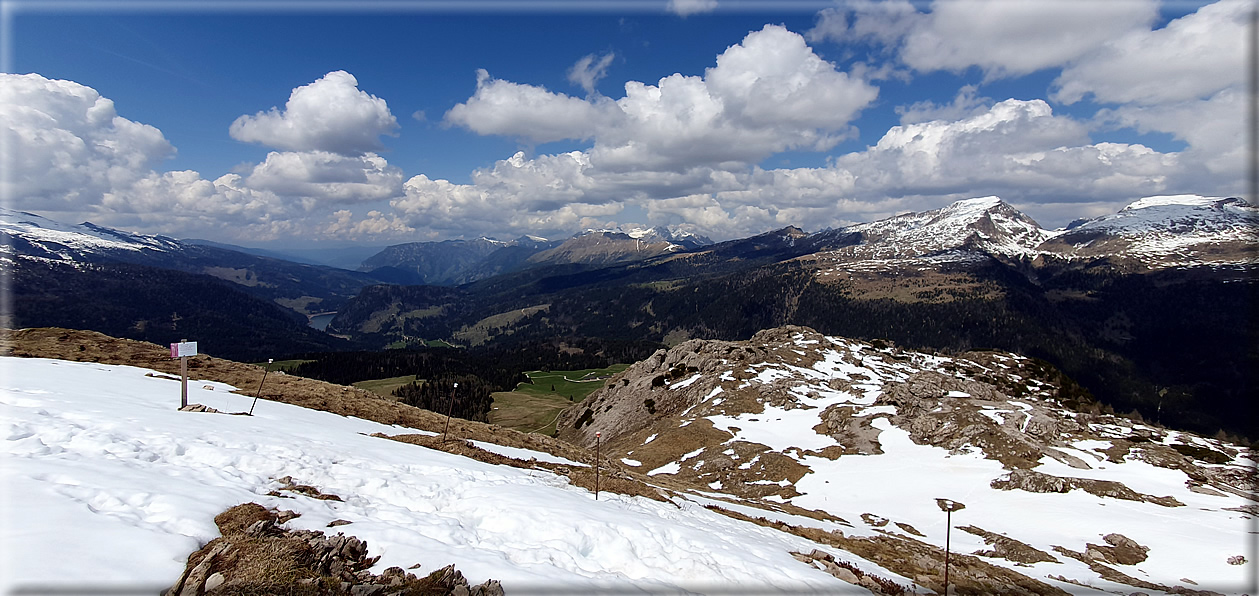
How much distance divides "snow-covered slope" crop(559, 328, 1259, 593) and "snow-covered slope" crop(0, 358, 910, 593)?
71.7ft

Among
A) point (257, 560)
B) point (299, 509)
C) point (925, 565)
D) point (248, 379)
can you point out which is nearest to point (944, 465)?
point (925, 565)

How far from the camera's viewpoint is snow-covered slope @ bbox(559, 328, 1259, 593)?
35.1 m

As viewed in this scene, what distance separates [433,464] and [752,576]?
14278 millimetres

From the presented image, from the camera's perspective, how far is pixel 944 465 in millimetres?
56281

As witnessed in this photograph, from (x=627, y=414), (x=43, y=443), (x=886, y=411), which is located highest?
(x=43, y=443)

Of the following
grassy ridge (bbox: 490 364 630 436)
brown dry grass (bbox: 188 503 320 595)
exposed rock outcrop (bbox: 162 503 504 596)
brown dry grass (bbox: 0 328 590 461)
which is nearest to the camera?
exposed rock outcrop (bbox: 162 503 504 596)

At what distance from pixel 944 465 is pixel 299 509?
6358 centimetres

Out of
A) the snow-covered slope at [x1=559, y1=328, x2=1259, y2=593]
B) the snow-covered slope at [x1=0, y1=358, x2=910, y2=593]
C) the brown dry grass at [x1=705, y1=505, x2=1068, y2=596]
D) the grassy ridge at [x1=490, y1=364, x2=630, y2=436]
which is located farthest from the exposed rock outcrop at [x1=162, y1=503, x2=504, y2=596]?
the grassy ridge at [x1=490, y1=364, x2=630, y2=436]

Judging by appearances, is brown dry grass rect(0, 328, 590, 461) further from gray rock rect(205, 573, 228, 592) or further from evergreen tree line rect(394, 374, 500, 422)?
evergreen tree line rect(394, 374, 500, 422)

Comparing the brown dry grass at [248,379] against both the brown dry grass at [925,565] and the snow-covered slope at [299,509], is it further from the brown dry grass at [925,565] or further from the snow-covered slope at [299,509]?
the brown dry grass at [925,565]

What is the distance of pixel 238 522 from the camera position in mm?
12391

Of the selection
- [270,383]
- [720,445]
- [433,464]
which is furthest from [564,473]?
[720,445]

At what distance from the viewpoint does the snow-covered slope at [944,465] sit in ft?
115

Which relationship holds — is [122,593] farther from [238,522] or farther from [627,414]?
[627,414]
